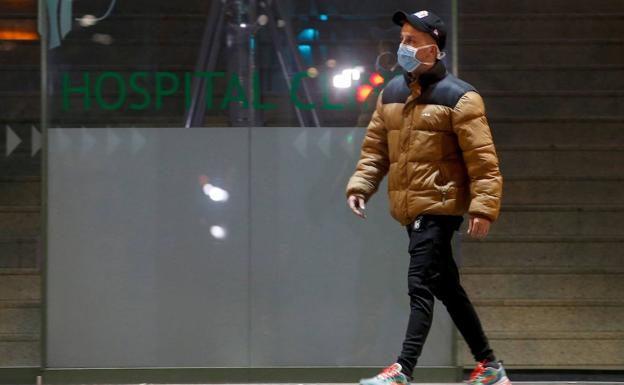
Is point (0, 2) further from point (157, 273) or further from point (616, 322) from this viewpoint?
point (616, 322)

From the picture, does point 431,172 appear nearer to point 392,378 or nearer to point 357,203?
point 357,203

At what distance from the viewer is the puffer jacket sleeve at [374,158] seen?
5754 millimetres

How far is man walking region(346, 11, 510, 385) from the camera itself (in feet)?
17.7

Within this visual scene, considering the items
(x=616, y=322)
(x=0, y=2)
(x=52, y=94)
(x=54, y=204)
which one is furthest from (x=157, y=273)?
(x=616, y=322)

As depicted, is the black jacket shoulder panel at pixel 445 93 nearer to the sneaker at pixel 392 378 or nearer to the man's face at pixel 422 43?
the man's face at pixel 422 43

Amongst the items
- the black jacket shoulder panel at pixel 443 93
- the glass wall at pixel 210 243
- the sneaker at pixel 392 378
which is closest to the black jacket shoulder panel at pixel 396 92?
the black jacket shoulder panel at pixel 443 93

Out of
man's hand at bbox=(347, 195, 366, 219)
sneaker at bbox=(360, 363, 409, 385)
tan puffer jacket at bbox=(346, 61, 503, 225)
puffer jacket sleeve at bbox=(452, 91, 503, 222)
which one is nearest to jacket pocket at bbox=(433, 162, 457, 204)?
tan puffer jacket at bbox=(346, 61, 503, 225)

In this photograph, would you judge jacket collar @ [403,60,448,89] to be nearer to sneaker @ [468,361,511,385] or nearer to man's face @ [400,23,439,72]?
man's face @ [400,23,439,72]

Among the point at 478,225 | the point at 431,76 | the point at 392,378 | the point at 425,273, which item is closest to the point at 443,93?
the point at 431,76

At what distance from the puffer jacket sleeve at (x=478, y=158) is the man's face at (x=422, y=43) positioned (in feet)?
0.89

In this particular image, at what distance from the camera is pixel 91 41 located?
6.89 metres

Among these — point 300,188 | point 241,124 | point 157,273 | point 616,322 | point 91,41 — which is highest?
point 91,41

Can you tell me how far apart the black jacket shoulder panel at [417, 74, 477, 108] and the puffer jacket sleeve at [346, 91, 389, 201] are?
0.33 metres

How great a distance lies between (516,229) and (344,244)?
1178 mm
